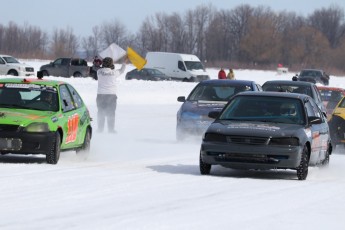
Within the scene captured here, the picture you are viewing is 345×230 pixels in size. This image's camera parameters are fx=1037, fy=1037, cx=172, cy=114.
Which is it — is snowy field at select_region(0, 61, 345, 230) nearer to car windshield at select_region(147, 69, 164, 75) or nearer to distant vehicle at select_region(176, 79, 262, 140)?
distant vehicle at select_region(176, 79, 262, 140)

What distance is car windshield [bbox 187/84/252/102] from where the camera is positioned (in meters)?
22.0

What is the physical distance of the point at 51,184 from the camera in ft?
40.1

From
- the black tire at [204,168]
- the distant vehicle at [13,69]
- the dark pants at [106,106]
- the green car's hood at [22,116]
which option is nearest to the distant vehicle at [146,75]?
the distant vehicle at [13,69]

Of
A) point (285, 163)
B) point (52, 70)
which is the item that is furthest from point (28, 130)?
point (52, 70)

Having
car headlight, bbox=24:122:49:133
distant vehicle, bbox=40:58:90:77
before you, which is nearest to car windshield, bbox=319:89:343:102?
car headlight, bbox=24:122:49:133

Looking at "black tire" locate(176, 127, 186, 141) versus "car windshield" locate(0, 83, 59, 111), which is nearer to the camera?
"car windshield" locate(0, 83, 59, 111)

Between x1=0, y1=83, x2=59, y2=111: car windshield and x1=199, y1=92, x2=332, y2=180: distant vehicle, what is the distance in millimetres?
2707

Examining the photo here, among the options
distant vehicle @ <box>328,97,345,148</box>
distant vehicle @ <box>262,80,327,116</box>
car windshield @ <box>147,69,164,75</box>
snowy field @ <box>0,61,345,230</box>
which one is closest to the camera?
snowy field @ <box>0,61,345,230</box>

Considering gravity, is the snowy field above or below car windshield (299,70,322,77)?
above

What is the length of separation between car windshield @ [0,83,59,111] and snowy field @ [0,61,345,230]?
0.85m

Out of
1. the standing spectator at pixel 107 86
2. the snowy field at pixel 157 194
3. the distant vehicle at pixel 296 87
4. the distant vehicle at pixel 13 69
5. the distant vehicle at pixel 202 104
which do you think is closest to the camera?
the snowy field at pixel 157 194

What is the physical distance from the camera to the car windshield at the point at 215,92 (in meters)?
22.0

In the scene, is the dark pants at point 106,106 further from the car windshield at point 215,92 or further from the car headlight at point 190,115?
the car headlight at point 190,115

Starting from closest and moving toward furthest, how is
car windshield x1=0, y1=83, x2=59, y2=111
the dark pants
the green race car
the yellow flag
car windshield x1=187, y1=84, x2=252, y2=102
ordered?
the green race car
car windshield x1=0, y1=83, x2=59, y2=111
car windshield x1=187, y1=84, x2=252, y2=102
the dark pants
the yellow flag
